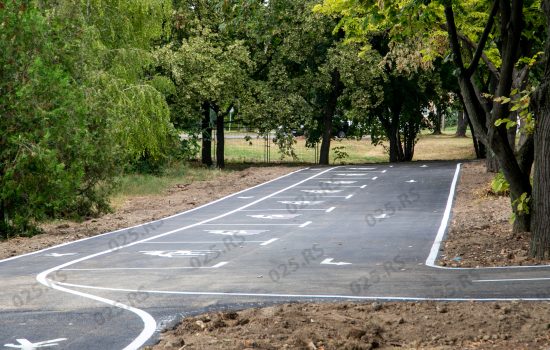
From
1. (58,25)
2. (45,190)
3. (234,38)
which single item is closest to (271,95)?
(234,38)

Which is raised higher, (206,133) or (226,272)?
(206,133)

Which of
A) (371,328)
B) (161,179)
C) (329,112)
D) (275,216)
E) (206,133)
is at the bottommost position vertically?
(275,216)

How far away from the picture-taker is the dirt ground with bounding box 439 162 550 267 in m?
15.9

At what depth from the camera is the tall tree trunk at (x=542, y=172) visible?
15.0 meters

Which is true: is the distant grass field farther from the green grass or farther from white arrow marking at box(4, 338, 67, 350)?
white arrow marking at box(4, 338, 67, 350)

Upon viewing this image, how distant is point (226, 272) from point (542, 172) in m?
5.64

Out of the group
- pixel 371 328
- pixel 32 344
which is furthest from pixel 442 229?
pixel 32 344

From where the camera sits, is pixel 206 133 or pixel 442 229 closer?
pixel 442 229

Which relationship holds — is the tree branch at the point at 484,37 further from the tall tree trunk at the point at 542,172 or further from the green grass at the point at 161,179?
the green grass at the point at 161,179

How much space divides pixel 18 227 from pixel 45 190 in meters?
1.18

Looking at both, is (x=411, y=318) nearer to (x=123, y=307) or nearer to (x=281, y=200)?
(x=123, y=307)

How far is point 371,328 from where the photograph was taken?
921cm

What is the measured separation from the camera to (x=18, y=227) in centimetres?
2244

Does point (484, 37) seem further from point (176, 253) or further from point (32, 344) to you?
point (32, 344)
